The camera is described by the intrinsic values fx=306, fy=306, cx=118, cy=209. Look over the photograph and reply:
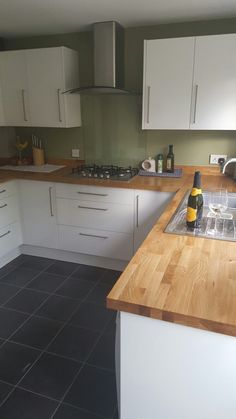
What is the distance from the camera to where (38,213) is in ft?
9.48

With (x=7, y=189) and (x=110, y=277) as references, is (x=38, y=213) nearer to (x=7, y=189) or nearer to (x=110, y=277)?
(x=7, y=189)

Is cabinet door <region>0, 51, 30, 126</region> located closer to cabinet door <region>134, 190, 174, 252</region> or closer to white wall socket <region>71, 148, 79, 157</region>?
white wall socket <region>71, 148, 79, 157</region>

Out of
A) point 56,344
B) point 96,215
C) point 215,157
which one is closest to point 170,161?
point 215,157

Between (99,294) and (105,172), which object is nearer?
(99,294)

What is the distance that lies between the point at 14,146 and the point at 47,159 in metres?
0.43

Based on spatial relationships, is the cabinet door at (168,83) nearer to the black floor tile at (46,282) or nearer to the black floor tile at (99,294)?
the black floor tile at (99,294)

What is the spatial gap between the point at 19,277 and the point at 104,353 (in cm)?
120

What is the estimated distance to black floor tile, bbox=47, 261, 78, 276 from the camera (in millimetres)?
2807

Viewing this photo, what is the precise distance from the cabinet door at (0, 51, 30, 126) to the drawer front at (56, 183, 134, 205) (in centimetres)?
87

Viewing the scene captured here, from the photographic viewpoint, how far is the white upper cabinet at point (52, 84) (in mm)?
2791

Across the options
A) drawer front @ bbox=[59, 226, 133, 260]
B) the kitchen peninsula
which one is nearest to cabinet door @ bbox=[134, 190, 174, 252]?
drawer front @ bbox=[59, 226, 133, 260]

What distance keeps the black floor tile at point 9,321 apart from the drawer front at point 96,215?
0.91m

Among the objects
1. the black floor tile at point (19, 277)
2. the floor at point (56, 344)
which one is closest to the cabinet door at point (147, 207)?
the floor at point (56, 344)

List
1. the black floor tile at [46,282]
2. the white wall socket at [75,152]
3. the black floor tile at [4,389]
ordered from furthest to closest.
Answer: the white wall socket at [75,152]
the black floor tile at [46,282]
the black floor tile at [4,389]
